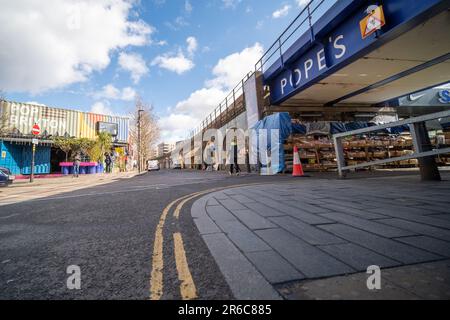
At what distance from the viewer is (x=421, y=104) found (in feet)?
62.1

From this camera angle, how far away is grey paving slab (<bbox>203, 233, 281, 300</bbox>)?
129 centimetres

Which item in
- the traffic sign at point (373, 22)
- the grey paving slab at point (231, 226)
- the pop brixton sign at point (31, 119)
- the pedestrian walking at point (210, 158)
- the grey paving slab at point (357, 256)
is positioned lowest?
the grey paving slab at point (357, 256)

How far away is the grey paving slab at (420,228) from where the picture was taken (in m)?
2.18

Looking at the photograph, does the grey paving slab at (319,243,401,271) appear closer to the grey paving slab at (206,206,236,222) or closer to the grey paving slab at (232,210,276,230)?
the grey paving slab at (232,210,276,230)

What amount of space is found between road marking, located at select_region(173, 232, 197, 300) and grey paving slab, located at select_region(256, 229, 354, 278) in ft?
2.64

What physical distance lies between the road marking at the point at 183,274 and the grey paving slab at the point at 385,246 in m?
1.63

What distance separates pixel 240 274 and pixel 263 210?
212cm

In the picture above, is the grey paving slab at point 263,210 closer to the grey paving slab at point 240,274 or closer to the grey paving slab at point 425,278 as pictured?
the grey paving slab at point 240,274

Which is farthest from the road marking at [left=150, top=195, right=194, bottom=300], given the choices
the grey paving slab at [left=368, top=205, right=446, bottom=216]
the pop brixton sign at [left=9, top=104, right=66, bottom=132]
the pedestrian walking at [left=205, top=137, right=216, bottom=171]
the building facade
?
the pop brixton sign at [left=9, top=104, right=66, bottom=132]

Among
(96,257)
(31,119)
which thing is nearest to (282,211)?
(96,257)

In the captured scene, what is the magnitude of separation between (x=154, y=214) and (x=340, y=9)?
32.1ft

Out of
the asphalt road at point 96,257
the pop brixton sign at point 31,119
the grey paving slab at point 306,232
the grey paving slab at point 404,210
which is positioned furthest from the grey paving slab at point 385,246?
the pop brixton sign at point 31,119

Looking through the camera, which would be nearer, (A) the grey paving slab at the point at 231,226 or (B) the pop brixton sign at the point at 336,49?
(A) the grey paving slab at the point at 231,226

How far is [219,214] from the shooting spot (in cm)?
344
